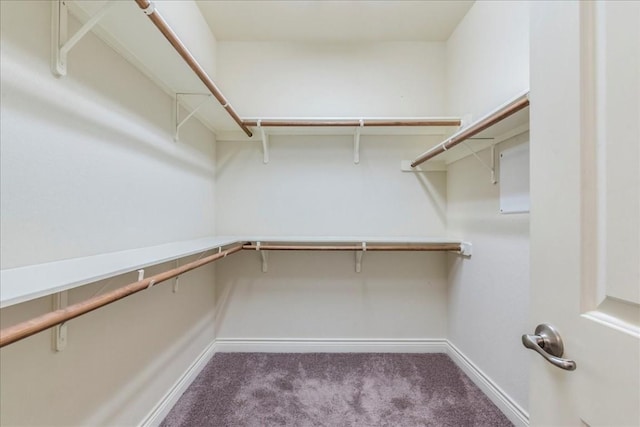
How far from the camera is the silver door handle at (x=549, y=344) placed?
48 centimetres

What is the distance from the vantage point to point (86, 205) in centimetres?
96

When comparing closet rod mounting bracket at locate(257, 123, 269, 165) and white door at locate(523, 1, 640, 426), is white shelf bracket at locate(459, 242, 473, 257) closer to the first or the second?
white door at locate(523, 1, 640, 426)

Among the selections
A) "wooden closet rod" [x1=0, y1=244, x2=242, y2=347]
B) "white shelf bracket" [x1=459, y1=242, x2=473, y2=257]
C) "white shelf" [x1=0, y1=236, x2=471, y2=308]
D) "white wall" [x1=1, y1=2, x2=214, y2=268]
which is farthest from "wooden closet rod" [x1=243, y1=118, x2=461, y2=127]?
"wooden closet rod" [x1=0, y1=244, x2=242, y2=347]

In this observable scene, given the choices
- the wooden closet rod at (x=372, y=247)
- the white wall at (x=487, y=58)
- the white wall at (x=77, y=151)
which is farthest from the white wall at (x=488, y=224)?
the white wall at (x=77, y=151)

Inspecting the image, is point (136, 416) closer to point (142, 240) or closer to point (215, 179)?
point (142, 240)

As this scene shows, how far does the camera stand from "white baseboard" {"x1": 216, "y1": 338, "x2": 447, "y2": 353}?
2.14m

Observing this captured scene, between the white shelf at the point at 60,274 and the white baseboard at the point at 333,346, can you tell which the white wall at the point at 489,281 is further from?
the white shelf at the point at 60,274

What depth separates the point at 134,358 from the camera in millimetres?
1217

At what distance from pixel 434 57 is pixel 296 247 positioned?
6.14 ft

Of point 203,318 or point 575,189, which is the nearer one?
point 575,189

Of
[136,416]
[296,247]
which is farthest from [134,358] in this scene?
[296,247]

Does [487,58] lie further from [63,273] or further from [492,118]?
[63,273]

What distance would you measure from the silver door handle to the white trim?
63.3 inches

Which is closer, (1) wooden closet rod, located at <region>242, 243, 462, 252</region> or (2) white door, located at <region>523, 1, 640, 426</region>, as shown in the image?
(2) white door, located at <region>523, 1, 640, 426</region>
